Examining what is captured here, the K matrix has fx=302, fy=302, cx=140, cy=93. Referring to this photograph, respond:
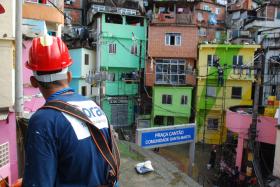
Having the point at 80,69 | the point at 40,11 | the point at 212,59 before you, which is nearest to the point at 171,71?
the point at 212,59

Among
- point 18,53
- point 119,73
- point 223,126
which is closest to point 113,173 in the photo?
point 18,53

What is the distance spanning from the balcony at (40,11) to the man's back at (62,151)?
1087 cm

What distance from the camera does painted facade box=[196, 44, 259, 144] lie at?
27.2 m

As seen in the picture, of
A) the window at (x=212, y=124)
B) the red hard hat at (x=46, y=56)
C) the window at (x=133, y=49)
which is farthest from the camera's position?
the window at (x=133, y=49)

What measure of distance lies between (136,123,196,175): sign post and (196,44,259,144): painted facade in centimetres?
1460

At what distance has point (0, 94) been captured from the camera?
678cm

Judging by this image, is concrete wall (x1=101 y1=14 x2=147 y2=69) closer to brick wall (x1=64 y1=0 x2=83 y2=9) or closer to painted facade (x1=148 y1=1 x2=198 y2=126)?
painted facade (x1=148 y1=1 x2=198 y2=126)

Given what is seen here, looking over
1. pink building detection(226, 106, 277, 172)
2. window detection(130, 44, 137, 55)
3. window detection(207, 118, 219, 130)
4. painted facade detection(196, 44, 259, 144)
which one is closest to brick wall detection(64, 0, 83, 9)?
window detection(130, 44, 137, 55)

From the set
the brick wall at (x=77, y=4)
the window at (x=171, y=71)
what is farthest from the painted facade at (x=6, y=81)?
the brick wall at (x=77, y=4)

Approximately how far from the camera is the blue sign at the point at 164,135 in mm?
11462

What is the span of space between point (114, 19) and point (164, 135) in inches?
842

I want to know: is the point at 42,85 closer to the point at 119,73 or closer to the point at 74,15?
the point at 119,73

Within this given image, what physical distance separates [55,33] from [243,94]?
1888 centimetres

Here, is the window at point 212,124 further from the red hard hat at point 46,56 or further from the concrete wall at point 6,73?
the red hard hat at point 46,56
